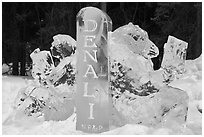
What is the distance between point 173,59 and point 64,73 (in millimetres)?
1188

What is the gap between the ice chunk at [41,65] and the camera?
4.04m

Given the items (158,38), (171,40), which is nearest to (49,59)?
(171,40)

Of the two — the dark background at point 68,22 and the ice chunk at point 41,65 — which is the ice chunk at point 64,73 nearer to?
the ice chunk at point 41,65

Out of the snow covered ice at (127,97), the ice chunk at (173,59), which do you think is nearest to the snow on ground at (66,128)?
the snow covered ice at (127,97)

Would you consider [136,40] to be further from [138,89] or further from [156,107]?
[156,107]

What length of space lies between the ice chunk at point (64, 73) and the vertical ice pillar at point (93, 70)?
1.69ft

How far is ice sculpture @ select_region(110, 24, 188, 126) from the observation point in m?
3.74

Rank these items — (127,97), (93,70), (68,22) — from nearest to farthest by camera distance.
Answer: (93,70) < (127,97) < (68,22)

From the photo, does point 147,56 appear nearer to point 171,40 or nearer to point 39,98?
point 171,40

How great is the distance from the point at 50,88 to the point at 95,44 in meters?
0.95

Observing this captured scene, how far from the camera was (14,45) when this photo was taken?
11016mm

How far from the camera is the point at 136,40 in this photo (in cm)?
389

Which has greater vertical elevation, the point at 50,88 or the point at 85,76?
the point at 85,76

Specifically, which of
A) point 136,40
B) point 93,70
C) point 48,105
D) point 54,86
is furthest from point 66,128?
point 136,40
